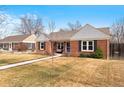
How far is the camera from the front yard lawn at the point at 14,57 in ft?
29.4

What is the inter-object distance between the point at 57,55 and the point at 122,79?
3388 millimetres

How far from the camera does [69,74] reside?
26.2 ft

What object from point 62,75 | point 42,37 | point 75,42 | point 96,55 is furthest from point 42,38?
point 75,42

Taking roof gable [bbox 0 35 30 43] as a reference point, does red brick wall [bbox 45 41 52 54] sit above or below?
below

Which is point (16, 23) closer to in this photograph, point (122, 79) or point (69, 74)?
point (69, 74)

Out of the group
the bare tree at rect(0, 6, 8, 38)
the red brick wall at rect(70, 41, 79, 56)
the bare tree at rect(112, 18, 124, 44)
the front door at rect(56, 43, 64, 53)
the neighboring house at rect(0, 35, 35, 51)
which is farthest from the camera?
the red brick wall at rect(70, 41, 79, 56)

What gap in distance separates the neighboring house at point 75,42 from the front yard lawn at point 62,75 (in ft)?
3.76

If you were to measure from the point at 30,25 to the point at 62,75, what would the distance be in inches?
98.7

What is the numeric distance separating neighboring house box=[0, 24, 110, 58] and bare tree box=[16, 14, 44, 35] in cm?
58

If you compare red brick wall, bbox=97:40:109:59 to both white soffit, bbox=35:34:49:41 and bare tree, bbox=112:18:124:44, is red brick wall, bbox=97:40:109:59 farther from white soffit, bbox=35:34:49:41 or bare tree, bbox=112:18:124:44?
white soffit, bbox=35:34:49:41

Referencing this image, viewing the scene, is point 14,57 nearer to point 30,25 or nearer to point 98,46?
point 30,25

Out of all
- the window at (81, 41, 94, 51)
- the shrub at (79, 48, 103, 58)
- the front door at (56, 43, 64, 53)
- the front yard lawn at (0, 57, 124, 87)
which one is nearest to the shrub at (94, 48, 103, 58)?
the shrub at (79, 48, 103, 58)

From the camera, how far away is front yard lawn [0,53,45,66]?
8953mm
